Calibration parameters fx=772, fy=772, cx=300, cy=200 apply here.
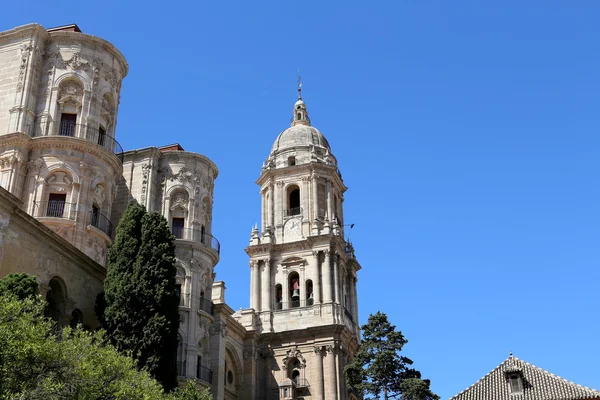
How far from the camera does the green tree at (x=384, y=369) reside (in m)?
39.0

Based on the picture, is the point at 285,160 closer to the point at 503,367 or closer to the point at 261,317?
the point at 261,317

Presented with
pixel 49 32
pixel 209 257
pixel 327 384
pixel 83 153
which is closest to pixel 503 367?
pixel 327 384

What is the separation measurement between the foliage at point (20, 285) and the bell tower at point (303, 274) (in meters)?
26.3

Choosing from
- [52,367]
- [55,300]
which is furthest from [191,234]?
[52,367]

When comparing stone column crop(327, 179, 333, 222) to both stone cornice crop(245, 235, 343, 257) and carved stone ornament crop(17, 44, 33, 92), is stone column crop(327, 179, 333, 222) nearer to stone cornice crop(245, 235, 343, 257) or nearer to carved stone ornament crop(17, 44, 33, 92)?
stone cornice crop(245, 235, 343, 257)

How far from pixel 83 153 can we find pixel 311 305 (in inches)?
888

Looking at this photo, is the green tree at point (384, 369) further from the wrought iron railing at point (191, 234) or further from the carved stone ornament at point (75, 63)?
the carved stone ornament at point (75, 63)

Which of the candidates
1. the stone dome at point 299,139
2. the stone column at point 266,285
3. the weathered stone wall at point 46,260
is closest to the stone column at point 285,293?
the stone column at point 266,285

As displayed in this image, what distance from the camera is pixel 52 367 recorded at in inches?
739

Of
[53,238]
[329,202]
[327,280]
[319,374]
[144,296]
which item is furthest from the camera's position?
[329,202]

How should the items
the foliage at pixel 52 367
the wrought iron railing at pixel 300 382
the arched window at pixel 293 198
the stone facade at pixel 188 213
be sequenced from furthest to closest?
1. the arched window at pixel 293 198
2. the wrought iron railing at pixel 300 382
3. the stone facade at pixel 188 213
4. the foliage at pixel 52 367

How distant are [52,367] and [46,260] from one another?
1103 cm

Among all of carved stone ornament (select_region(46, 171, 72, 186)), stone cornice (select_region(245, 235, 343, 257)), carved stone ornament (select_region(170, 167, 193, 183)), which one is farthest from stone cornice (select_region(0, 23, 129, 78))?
stone cornice (select_region(245, 235, 343, 257))

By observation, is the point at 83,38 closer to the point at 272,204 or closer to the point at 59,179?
the point at 59,179
